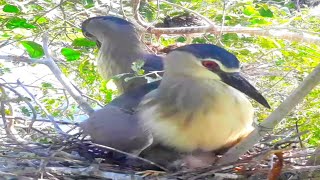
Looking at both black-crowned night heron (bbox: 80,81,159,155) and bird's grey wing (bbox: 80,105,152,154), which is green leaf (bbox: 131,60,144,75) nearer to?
black-crowned night heron (bbox: 80,81,159,155)

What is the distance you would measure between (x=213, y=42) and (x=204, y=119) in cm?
152

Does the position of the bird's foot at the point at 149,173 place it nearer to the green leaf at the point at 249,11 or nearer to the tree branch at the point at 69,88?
the tree branch at the point at 69,88

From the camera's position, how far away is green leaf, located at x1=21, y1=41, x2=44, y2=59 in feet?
13.6

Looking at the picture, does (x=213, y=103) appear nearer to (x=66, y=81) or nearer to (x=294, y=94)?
(x=294, y=94)

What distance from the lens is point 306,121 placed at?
156 inches

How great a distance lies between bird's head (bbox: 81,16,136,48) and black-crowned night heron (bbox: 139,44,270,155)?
1.13 m

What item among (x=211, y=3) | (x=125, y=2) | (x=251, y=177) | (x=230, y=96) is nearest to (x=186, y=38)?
(x=211, y=3)

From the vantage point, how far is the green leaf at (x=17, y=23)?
13.6 feet

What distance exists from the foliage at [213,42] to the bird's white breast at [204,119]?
2.70ft

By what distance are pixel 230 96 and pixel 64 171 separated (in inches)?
33.2

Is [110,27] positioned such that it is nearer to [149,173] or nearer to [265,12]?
[265,12]

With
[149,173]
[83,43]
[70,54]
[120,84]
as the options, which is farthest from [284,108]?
[83,43]

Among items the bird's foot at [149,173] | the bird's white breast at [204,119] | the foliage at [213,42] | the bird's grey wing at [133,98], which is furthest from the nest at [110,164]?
the foliage at [213,42]

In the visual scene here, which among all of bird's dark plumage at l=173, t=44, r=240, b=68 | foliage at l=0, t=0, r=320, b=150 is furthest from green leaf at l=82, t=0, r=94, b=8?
bird's dark plumage at l=173, t=44, r=240, b=68
